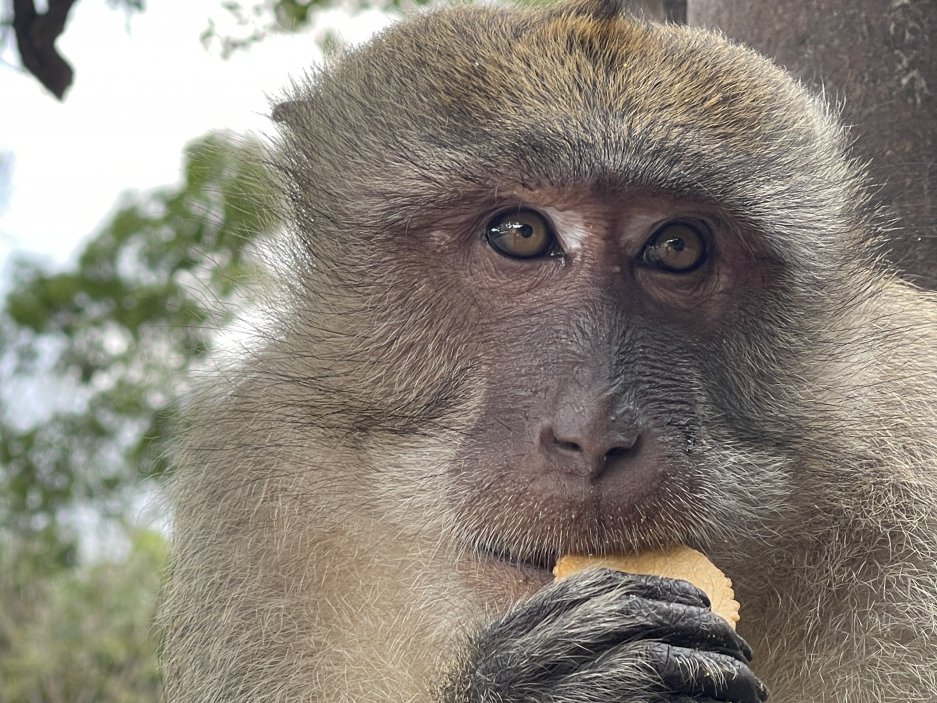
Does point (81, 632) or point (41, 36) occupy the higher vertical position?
point (41, 36)

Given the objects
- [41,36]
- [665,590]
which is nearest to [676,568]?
[665,590]

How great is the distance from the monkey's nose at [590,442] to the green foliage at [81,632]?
871cm

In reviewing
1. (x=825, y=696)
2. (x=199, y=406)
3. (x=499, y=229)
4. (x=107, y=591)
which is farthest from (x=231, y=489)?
(x=107, y=591)

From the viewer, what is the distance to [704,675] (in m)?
2.09

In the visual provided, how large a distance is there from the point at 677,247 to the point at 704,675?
1.15m

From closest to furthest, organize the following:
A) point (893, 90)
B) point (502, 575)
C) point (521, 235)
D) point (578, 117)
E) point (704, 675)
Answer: point (704, 675)
point (502, 575)
point (578, 117)
point (521, 235)
point (893, 90)

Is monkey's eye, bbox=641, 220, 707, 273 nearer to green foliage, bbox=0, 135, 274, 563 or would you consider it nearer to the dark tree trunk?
the dark tree trunk

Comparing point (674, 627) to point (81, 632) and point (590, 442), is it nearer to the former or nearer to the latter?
point (590, 442)

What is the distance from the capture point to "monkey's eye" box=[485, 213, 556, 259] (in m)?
2.76

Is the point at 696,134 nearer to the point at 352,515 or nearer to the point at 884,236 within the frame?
the point at 884,236

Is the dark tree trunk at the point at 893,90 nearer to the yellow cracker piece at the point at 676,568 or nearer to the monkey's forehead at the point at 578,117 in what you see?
the monkey's forehead at the point at 578,117

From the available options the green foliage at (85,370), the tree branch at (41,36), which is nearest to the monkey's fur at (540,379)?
the tree branch at (41,36)

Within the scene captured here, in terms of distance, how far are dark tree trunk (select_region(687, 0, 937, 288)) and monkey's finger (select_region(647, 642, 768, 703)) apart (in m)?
1.62

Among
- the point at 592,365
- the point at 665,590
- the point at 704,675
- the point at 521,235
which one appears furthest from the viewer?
the point at 521,235
